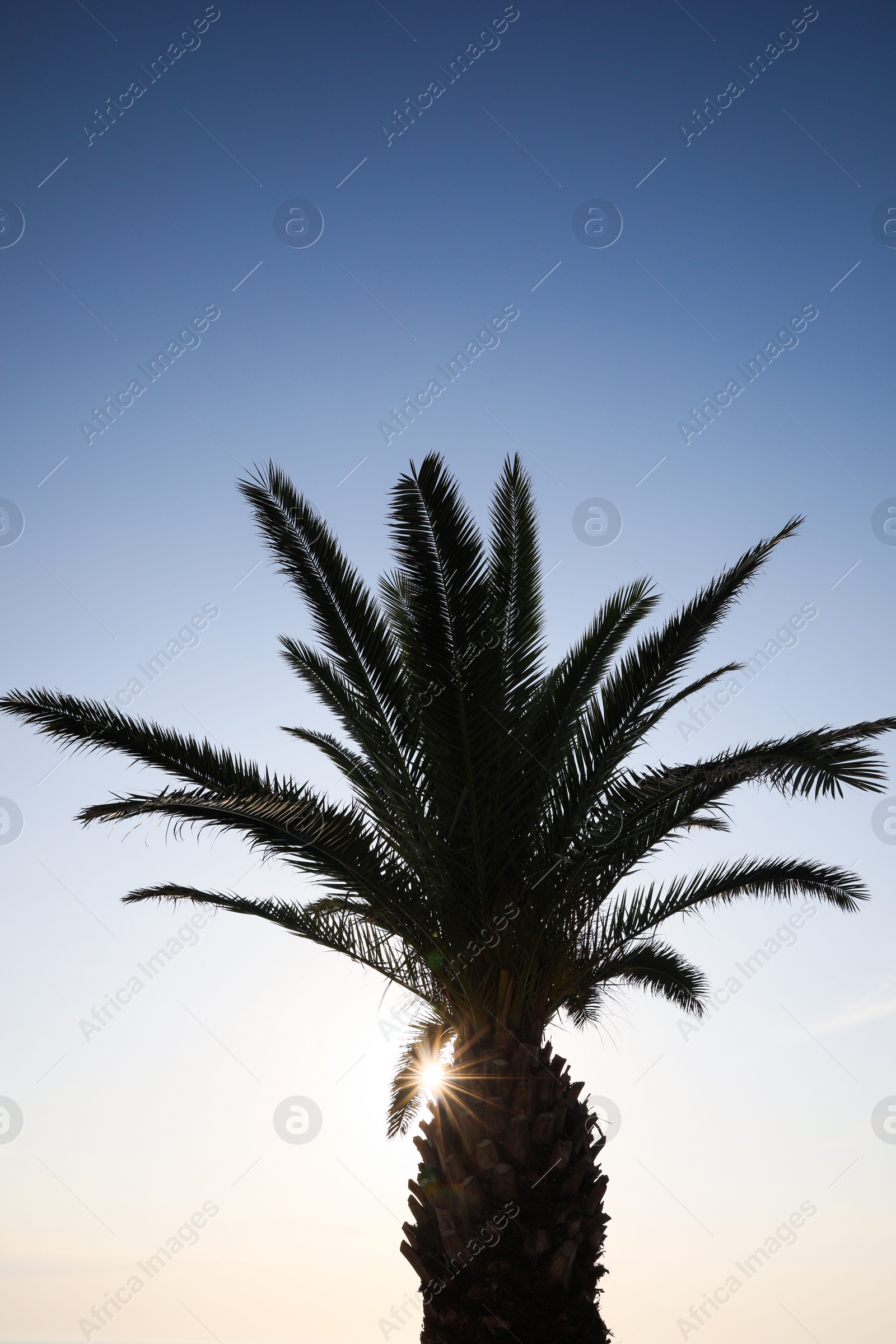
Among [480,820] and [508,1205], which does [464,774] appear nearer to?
[480,820]

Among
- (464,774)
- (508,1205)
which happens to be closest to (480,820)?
(464,774)

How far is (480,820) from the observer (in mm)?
7781

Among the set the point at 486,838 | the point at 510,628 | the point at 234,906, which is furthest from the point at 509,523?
the point at 234,906

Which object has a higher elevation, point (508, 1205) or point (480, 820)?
point (480, 820)

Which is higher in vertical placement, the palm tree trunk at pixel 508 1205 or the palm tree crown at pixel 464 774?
the palm tree crown at pixel 464 774

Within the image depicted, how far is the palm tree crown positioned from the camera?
764 centimetres

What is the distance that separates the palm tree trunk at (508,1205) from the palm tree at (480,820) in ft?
0.05

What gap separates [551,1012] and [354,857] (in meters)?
2.19

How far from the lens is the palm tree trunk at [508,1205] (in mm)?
6891

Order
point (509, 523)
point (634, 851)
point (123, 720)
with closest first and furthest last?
point (123, 720) < point (634, 851) < point (509, 523)

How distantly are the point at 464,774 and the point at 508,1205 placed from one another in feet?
10.4

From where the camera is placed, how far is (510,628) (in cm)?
834

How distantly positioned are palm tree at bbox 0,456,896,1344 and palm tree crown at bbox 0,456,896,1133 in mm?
19

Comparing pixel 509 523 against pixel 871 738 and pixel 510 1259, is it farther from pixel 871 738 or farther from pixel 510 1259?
pixel 510 1259
